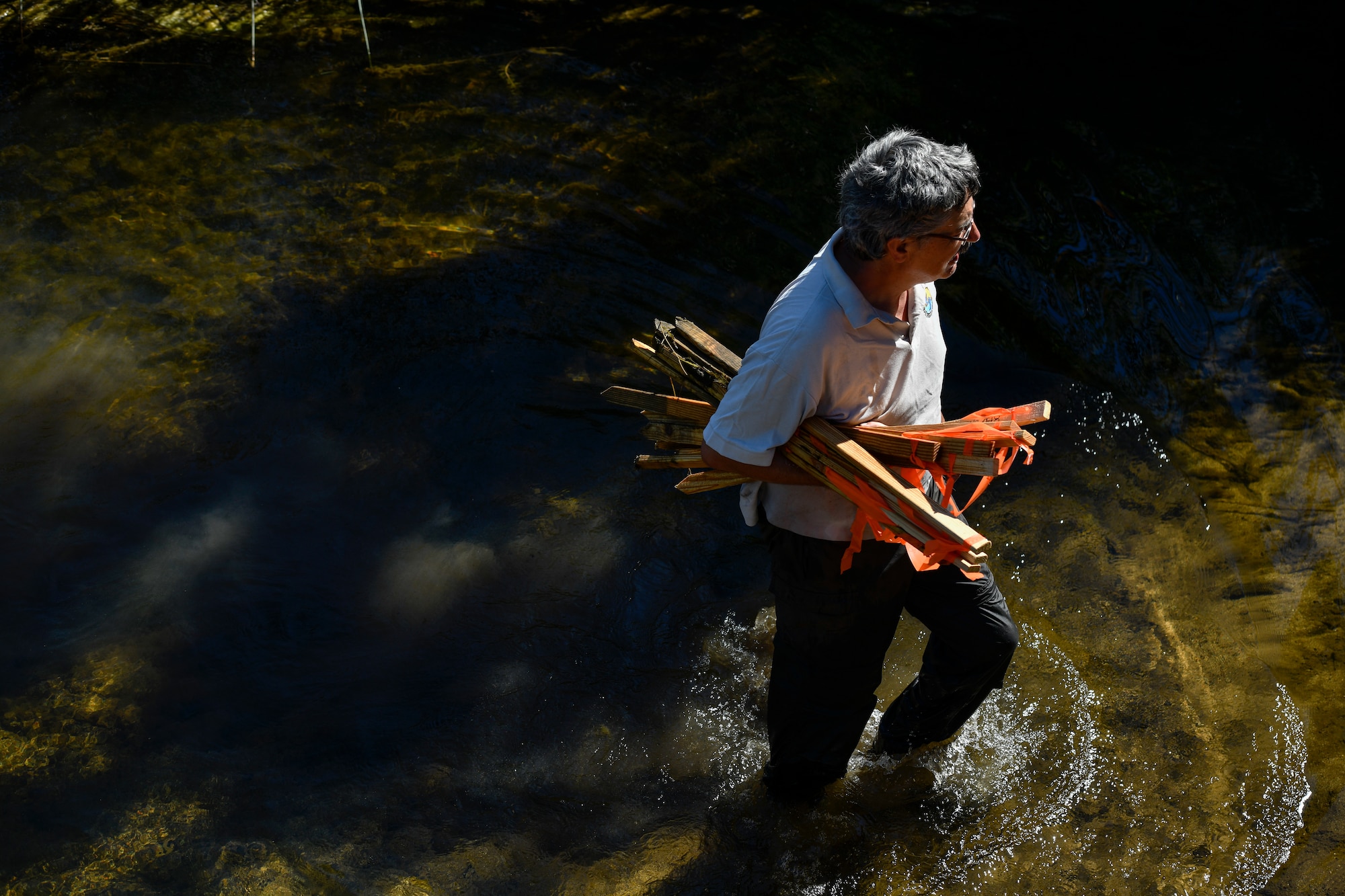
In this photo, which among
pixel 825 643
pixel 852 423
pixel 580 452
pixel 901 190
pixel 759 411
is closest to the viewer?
pixel 901 190

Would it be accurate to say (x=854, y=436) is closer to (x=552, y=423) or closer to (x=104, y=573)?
(x=552, y=423)

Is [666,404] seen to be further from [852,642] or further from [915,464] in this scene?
[852,642]

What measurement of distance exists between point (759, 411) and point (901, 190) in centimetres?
56

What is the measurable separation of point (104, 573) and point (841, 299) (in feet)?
9.65

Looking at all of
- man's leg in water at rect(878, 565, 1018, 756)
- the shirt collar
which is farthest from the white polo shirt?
man's leg in water at rect(878, 565, 1018, 756)

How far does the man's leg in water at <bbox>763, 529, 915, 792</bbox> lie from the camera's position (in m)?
2.53

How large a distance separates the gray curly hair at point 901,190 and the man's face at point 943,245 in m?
0.02

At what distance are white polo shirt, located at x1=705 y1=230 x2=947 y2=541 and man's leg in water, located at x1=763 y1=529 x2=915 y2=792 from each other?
0.11 m

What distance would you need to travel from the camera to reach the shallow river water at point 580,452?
10.1ft

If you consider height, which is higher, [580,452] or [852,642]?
[852,642]

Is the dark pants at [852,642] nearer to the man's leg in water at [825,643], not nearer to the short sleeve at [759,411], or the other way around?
the man's leg in water at [825,643]

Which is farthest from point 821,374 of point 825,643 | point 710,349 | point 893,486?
point 825,643

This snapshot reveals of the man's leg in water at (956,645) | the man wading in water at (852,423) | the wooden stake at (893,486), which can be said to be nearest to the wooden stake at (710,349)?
the man wading in water at (852,423)

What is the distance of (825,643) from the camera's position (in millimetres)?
2633
